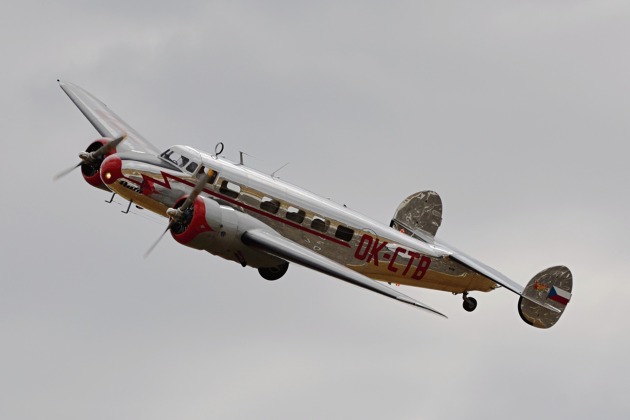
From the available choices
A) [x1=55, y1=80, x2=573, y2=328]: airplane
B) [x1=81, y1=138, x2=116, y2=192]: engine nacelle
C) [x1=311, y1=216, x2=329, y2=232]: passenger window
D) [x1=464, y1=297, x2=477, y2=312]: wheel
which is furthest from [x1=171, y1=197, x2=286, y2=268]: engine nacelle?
[x1=464, y1=297, x2=477, y2=312]: wheel

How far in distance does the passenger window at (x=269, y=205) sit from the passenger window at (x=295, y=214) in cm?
37

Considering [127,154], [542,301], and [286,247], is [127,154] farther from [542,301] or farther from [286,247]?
[542,301]

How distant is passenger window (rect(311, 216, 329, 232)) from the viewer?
39.0 m

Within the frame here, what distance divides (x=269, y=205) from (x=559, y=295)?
926cm

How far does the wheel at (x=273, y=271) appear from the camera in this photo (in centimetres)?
3881

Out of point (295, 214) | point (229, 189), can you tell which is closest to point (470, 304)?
point (295, 214)

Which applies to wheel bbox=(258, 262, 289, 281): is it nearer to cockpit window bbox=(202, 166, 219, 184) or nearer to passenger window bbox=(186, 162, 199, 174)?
cockpit window bbox=(202, 166, 219, 184)

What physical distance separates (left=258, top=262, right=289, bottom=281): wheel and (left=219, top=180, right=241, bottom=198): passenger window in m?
2.19

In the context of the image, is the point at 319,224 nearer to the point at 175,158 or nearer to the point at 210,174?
the point at 210,174

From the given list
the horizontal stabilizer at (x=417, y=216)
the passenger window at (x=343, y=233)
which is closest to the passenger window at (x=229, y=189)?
the passenger window at (x=343, y=233)

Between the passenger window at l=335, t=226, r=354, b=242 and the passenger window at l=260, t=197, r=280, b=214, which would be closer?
the passenger window at l=260, t=197, r=280, b=214

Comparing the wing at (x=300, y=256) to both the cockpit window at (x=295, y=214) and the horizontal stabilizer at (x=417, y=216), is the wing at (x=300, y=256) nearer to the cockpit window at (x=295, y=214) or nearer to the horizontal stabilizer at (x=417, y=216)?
the cockpit window at (x=295, y=214)

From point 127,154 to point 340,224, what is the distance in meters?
6.26

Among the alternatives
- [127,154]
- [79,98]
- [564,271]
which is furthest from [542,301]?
[79,98]
